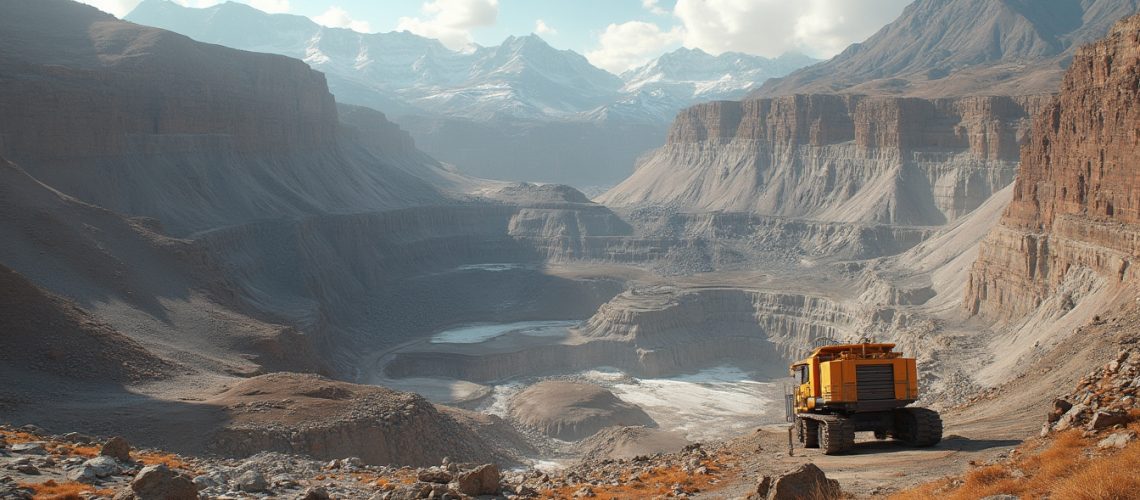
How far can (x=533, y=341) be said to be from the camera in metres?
81.3

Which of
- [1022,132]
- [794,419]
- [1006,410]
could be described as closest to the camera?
[794,419]

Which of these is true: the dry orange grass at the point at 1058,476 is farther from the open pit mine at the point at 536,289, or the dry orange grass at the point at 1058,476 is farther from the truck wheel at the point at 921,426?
the truck wheel at the point at 921,426

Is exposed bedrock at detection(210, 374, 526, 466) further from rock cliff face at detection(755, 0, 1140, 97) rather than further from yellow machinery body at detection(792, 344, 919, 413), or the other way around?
rock cliff face at detection(755, 0, 1140, 97)

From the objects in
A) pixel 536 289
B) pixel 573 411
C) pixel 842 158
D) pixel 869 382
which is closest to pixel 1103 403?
pixel 869 382

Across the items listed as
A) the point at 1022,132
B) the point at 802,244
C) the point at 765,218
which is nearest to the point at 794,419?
the point at 1022,132

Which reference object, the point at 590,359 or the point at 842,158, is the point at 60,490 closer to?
the point at 590,359

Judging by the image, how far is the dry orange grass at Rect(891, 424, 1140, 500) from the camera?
1285 centimetres

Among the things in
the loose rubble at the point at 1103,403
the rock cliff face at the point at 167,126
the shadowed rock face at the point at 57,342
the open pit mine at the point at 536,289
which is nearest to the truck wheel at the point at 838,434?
the open pit mine at the point at 536,289

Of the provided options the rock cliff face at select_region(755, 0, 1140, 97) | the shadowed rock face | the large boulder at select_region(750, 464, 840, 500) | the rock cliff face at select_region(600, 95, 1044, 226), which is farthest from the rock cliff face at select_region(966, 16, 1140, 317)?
the rock cliff face at select_region(755, 0, 1140, 97)

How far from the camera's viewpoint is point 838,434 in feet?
73.2

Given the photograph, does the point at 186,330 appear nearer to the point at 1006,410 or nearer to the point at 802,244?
the point at 1006,410

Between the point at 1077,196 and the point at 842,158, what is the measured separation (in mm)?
69508

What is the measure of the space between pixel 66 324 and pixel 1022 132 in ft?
276

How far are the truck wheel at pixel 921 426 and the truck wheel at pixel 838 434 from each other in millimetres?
1323
